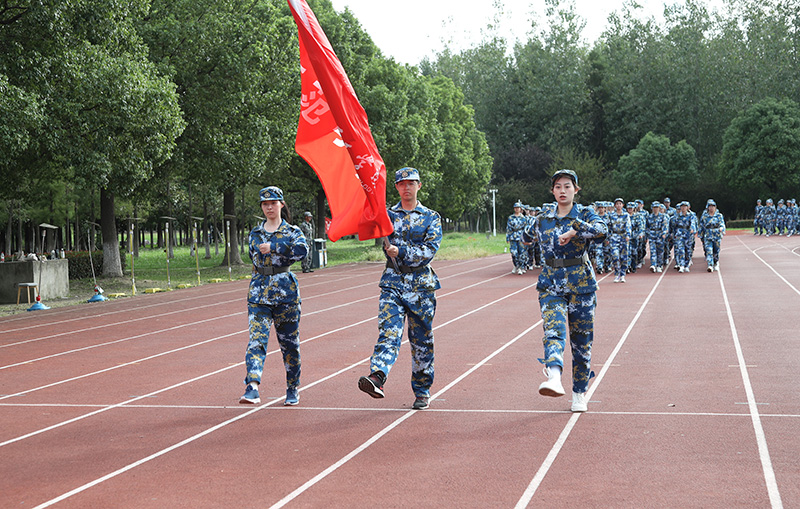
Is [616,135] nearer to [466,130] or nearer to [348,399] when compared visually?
[466,130]

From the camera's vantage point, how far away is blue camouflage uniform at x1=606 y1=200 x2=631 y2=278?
21.9 meters

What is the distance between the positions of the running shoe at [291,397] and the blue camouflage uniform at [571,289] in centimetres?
231

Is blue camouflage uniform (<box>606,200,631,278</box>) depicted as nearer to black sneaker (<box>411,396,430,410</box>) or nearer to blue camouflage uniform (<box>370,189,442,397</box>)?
black sneaker (<box>411,396,430,410</box>)

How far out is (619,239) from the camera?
883 inches

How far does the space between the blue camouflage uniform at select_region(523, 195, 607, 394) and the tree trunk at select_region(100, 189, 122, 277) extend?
74.7ft

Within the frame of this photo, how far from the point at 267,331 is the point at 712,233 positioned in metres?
18.8

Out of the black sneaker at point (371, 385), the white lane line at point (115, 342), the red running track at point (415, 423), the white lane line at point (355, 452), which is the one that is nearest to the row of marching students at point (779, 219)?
the red running track at point (415, 423)

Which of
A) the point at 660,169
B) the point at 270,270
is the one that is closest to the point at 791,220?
the point at 660,169

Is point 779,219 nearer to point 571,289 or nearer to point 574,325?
point 574,325

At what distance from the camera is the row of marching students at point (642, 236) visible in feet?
76.2

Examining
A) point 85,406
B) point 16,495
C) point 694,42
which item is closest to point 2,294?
point 85,406

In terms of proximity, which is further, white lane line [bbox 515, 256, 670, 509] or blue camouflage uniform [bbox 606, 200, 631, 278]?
blue camouflage uniform [bbox 606, 200, 631, 278]

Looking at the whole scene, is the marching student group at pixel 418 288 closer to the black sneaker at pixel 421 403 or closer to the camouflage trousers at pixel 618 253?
the black sneaker at pixel 421 403

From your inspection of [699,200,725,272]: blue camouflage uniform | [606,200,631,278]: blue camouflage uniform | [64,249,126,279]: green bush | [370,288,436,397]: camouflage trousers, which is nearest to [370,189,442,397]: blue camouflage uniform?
[370,288,436,397]: camouflage trousers
